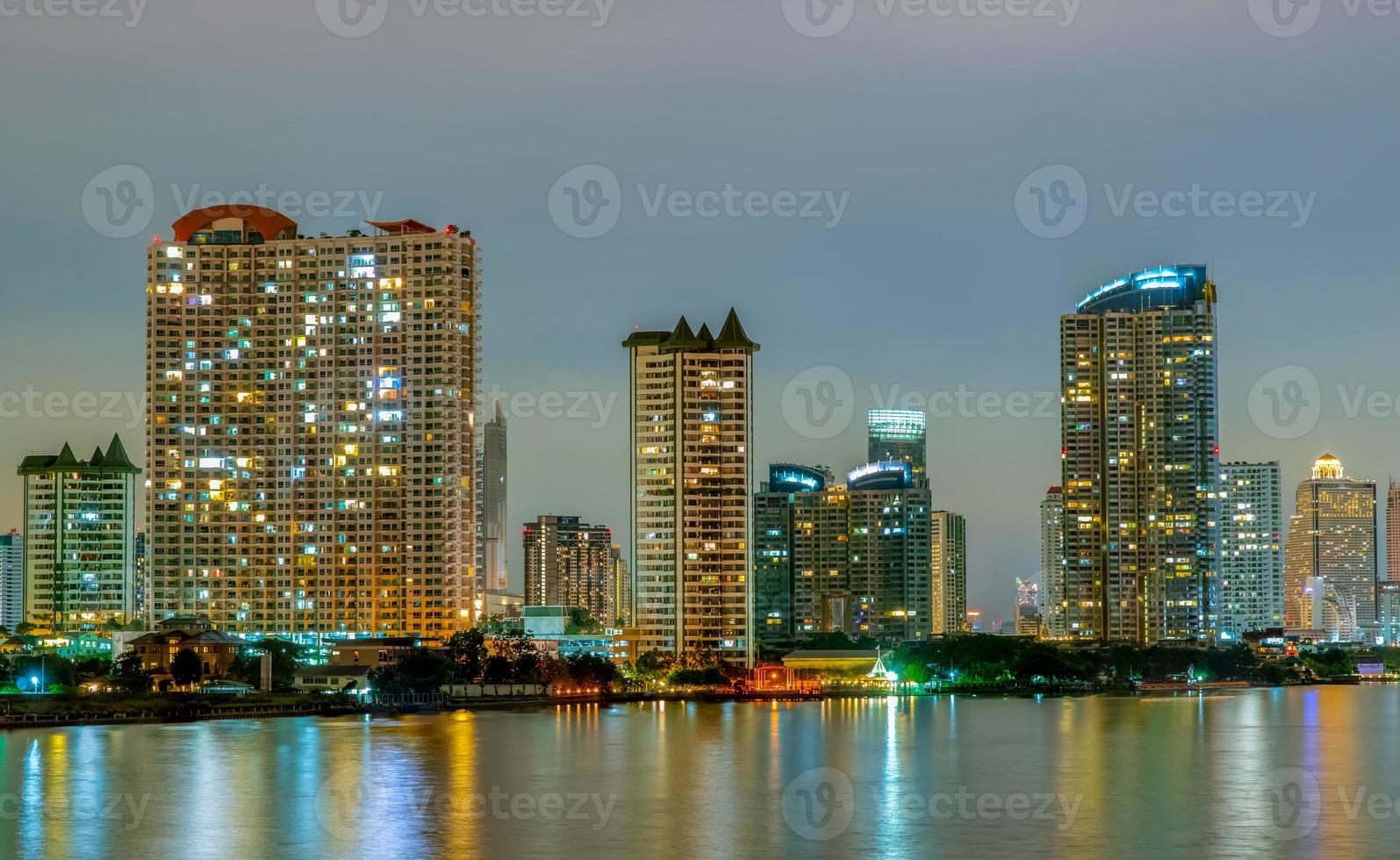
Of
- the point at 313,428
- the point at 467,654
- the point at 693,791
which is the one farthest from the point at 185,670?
the point at 693,791

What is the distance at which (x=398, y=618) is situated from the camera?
186625mm

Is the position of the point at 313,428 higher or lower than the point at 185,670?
higher

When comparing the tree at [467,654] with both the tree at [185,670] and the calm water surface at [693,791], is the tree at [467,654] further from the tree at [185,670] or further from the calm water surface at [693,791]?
the calm water surface at [693,791]

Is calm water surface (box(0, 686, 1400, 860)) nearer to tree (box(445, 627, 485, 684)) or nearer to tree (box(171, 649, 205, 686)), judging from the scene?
tree (box(171, 649, 205, 686))

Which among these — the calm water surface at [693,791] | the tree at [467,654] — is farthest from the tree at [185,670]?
the tree at [467,654]

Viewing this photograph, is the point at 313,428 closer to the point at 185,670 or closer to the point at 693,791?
the point at 185,670

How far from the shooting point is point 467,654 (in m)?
178

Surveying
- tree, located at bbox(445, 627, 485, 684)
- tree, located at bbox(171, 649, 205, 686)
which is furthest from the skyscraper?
tree, located at bbox(171, 649, 205, 686)

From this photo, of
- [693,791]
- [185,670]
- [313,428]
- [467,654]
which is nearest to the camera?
[693,791]

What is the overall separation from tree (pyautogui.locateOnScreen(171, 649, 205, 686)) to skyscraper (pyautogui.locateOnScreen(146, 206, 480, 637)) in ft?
74.9

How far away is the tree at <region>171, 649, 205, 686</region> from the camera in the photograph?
16425 cm

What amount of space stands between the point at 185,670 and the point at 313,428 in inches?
1250

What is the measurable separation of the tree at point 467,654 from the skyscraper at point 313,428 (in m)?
8.13

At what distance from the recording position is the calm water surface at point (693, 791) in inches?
3009
